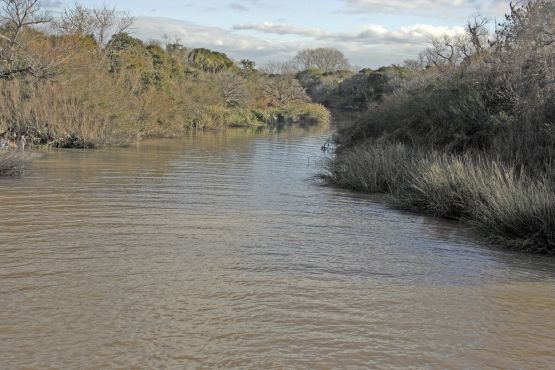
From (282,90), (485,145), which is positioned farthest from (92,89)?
(282,90)

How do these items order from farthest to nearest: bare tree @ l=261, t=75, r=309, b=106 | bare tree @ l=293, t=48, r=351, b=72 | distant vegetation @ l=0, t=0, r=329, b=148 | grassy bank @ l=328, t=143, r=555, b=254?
bare tree @ l=293, t=48, r=351, b=72 → bare tree @ l=261, t=75, r=309, b=106 → distant vegetation @ l=0, t=0, r=329, b=148 → grassy bank @ l=328, t=143, r=555, b=254

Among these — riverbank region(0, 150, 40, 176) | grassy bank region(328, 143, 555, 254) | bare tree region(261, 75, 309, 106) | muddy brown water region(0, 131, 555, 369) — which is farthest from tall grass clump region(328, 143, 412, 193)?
bare tree region(261, 75, 309, 106)

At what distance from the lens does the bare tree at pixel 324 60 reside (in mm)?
131250

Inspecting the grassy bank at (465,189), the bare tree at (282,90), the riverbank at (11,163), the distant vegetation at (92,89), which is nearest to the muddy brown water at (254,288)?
the grassy bank at (465,189)

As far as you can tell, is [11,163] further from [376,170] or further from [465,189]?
[465,189]

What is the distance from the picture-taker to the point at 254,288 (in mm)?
7707

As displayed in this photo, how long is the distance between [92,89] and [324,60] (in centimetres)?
10783

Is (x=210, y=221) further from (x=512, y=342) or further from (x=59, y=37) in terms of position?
(x=59, y=37)

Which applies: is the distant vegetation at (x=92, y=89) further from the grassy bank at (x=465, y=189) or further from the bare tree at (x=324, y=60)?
the bare tree at (x=324, y=60)

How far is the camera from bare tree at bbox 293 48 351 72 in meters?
131

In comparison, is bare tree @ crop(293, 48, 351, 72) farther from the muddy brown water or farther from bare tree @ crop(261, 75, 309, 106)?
the muddy brown water

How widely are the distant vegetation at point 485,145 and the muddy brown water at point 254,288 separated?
768 mm

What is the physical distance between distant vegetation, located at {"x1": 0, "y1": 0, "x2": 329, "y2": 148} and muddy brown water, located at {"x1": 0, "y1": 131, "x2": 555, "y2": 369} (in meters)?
9.58

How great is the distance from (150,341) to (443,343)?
3102mm
